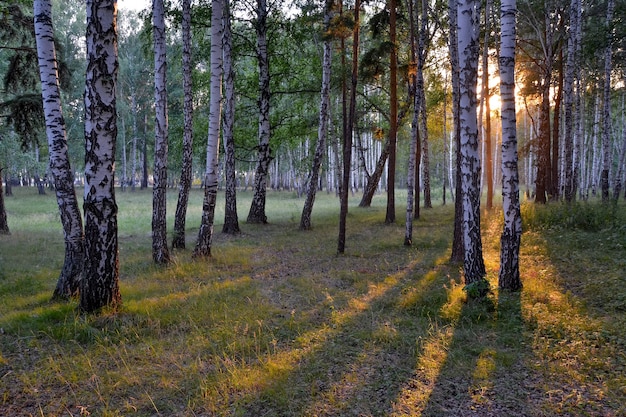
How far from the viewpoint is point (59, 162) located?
6.43 metres

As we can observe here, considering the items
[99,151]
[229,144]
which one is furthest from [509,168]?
[229,144]

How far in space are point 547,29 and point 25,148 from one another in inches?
811

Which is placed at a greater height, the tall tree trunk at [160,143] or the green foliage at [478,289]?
the tall tree trunk at [160,143]

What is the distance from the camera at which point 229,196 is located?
47.8ft

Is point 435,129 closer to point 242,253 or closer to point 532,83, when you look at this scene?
point 532,83

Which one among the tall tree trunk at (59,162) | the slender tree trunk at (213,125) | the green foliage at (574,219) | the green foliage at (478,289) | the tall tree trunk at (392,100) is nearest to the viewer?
the green foliage at (478,289)

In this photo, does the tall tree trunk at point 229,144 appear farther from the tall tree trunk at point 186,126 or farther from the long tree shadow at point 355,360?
the long tree shadow at point 355,360

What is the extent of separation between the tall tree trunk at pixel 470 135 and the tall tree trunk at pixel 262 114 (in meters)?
9.87

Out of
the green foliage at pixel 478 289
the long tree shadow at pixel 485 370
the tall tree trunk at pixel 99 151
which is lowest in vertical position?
the long tree shadow at pixel 485 370

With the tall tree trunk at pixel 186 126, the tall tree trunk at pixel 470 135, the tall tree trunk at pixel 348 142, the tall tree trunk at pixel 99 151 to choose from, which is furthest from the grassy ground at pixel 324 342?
the tall tree trunk at pixel 186 126

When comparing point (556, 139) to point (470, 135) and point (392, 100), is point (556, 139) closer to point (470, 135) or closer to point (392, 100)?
point (392, 100)

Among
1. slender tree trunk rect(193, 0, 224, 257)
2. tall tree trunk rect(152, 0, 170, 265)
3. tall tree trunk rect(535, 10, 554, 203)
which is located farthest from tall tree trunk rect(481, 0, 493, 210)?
tall tree trunk rect(152, 0, 170, 265)

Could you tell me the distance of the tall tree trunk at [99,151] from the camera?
5254 mm

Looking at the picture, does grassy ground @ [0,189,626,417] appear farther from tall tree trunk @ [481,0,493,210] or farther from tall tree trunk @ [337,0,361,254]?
tall tree trunk @ [481,0,493,210]
